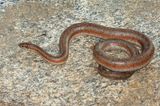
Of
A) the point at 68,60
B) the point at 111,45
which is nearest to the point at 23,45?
the point at 68,60

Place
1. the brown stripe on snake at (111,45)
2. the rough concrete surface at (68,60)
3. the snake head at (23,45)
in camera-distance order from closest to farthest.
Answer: the rough concrete surface at (68,60) < the brown stripe on snake at (111,45) < the snake head at (23,45)

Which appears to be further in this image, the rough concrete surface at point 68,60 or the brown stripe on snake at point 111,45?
the brown stripe on snake at point 111,45

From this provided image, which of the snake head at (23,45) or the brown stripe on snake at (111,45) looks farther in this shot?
the snake head at (23,45)

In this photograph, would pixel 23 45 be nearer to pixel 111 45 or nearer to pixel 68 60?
pixel 68 60

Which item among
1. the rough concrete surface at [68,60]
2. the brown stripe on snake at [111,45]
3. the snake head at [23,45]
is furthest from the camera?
the snake head at [23,45]

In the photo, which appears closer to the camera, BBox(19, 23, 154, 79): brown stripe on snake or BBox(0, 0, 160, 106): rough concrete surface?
BBox(0, 0, 160, 106): rough concrete surface

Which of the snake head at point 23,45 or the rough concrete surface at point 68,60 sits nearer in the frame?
the rough concrete surface at point 68,60
